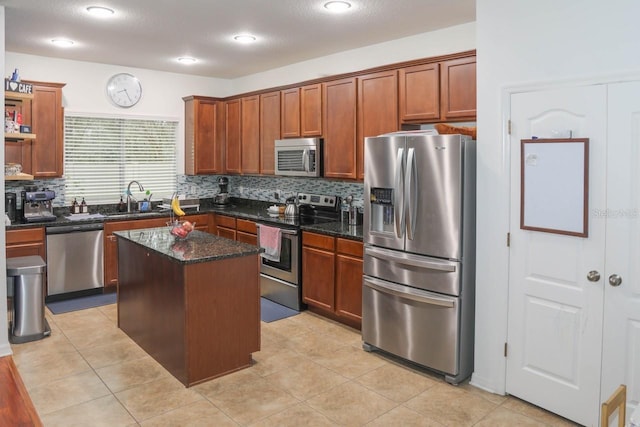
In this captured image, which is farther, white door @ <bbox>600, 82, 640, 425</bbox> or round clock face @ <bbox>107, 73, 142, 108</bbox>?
round clock face @ <bbox>107, 73, 142, 108</bbox>

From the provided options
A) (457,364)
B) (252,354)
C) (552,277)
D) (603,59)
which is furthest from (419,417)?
(603,59)

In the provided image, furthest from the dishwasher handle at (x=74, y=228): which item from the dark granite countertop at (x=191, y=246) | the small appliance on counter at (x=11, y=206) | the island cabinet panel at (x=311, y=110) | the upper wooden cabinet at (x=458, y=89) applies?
the upper wooden cabinet at (x=458, y=89)

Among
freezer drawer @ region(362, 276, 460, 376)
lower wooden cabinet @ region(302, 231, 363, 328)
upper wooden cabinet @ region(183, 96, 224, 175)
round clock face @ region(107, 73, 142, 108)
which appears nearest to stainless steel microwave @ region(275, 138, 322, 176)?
lower wooden cabinet @ region(302, 231, 363, 328)

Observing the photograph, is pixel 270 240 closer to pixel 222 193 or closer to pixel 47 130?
pixel 222 193

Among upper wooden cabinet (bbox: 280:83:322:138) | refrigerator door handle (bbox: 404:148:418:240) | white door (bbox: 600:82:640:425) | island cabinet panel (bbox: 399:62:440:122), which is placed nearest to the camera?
white door (bbox: 600:82:640:425)

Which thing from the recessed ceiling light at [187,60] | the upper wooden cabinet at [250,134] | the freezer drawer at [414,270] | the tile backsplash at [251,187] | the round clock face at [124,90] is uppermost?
the recessed ceiling light at [187,60]

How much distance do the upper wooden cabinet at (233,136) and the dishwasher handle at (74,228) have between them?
1.85m

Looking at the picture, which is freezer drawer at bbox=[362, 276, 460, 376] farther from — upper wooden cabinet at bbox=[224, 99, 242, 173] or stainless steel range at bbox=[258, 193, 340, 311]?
upper wooden cabinet at bbox=[224, 99, 242, 173]

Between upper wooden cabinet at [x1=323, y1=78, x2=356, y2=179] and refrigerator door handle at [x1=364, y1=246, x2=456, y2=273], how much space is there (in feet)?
4.02

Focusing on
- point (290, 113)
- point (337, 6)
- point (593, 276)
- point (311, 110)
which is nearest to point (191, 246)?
point (337, 6)

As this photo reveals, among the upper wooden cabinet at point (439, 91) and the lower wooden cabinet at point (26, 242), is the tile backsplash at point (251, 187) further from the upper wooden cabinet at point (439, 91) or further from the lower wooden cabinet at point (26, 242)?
the upper wooden cabinet at point (439, 91)

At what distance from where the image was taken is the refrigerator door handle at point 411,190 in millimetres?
3469

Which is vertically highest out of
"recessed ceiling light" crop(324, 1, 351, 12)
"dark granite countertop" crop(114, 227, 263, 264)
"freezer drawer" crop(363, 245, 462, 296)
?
"recessed ceiling light" crop(324, 1, 351, 12)

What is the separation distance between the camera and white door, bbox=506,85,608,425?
2.75 meters
